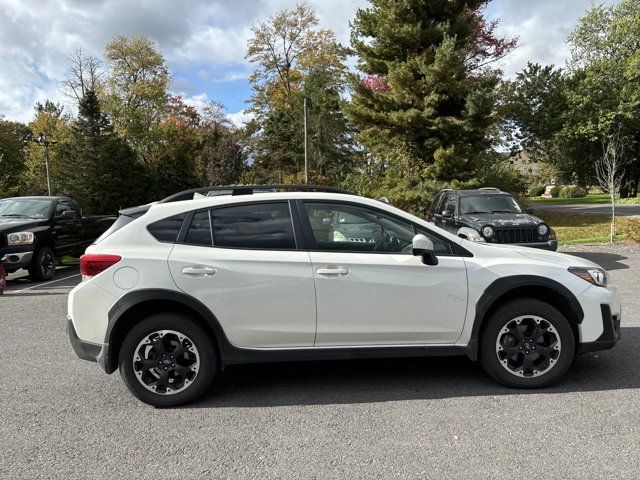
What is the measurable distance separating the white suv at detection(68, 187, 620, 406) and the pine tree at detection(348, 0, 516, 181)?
16210 millimetres

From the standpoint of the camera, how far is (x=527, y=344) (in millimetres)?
3924

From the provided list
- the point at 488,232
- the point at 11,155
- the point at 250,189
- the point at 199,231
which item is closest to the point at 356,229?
the point at 250,189

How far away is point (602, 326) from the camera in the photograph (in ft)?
12.9

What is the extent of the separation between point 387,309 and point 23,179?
47.3 metres

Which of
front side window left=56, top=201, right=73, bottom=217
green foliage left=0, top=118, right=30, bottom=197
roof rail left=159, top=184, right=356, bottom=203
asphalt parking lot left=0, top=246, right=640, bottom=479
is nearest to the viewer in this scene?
asphalt parking lot left=0, top=246, right=640, bottom=479

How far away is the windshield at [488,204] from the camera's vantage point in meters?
10.7

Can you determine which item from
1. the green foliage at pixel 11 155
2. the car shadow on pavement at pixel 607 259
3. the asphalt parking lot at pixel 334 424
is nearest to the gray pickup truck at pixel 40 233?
the asphalt parking lot at pixel 334 424

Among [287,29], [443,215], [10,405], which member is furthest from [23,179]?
[10,405]

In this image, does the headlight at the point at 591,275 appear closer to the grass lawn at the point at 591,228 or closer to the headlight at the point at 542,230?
the headlight at the point at 542,230

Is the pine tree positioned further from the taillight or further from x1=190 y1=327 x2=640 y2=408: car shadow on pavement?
the taillight

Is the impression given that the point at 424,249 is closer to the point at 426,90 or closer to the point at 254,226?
the point at 254,226

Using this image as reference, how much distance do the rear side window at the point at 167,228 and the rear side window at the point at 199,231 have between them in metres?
0.10

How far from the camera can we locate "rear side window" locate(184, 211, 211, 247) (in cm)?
386

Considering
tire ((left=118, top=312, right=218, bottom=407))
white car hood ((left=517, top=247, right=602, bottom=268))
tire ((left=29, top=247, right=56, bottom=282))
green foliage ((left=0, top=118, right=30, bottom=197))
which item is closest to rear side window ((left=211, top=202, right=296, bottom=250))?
tire ((left=118, top=312, right=218, bottom=407))
